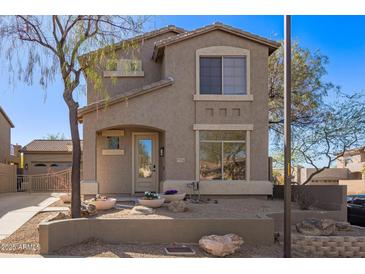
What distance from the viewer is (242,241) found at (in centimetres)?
1018

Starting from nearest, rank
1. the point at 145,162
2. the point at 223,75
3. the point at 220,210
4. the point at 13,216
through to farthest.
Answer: the point at 220,210, the point at 13,216, the point at 223,75, the point at 145,162

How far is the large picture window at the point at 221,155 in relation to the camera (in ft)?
50.6

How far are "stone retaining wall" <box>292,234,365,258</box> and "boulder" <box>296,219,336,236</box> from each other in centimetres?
30

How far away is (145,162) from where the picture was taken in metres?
17.1

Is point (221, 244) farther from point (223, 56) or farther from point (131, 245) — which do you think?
point (223, 56)

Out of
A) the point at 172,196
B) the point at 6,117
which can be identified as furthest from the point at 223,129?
the point at 6,117

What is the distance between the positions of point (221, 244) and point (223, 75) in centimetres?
796

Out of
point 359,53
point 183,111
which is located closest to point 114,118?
point 183,111

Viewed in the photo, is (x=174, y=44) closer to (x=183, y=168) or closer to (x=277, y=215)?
(x=183, y=168)

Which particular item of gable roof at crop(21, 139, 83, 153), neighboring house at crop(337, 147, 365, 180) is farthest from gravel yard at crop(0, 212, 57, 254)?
neighboring house at crop(337, 147, 365, 180)
